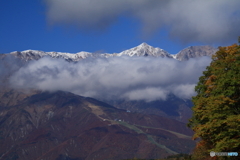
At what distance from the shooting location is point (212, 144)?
151ft

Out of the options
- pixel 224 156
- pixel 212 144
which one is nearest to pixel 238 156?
pixel 224 156

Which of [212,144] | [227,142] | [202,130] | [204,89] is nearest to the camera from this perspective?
[227,142]

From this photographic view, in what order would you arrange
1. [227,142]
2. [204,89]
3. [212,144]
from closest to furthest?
[227,142], [212,144], [204,89]

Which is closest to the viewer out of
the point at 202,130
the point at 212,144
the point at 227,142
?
the point at 227,142

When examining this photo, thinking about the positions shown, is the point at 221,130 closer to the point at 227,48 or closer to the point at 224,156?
the point at 224,156

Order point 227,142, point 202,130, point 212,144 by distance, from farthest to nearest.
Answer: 1. point 212,144
2. point 202,130
3. point 227,142

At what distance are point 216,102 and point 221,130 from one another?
3.27 metres

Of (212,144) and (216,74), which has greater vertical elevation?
(216,74)

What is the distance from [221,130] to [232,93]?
4.49m

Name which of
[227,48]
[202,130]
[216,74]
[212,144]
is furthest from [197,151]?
[227,48]

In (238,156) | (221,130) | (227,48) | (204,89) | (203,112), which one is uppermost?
(227,48)

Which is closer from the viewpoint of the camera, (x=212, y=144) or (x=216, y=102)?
(x=216, y=102)

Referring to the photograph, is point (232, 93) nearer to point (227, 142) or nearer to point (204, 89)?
point (227, 142)

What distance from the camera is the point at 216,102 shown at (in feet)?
128
